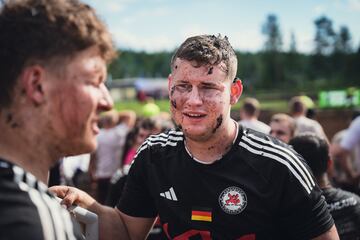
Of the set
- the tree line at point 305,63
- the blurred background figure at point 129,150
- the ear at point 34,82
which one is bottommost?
the tree line at point 305,63

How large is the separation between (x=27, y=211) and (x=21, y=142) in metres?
0.30

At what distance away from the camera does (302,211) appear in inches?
79.0

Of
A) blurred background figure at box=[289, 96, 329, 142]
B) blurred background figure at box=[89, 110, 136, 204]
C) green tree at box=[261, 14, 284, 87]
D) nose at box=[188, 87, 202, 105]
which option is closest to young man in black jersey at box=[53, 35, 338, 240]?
nose at box=[188, 87, 202, 105]

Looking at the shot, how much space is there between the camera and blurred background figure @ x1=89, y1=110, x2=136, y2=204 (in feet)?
23.4

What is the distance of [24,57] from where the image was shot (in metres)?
1.30

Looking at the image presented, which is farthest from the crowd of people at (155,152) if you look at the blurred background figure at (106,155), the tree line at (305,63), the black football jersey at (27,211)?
the tree line at (305,63)

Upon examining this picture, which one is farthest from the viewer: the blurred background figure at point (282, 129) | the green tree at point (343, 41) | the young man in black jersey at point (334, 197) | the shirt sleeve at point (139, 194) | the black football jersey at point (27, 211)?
the green tree at point (343, 41)

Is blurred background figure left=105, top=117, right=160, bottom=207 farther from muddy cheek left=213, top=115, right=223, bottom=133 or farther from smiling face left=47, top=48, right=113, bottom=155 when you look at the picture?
smiling face left=47, top=48, right=113, bottom=155

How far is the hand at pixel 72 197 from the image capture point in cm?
196

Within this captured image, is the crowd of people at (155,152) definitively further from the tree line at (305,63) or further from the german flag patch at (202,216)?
the tree line at (305,63)

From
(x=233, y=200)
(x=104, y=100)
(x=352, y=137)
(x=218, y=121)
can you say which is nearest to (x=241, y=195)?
(x=233, y=200)

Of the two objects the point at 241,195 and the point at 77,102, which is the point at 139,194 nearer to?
the point at 241,195

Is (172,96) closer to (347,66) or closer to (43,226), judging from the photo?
(43,226)

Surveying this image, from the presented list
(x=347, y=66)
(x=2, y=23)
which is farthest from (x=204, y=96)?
(x=347, y=66)
